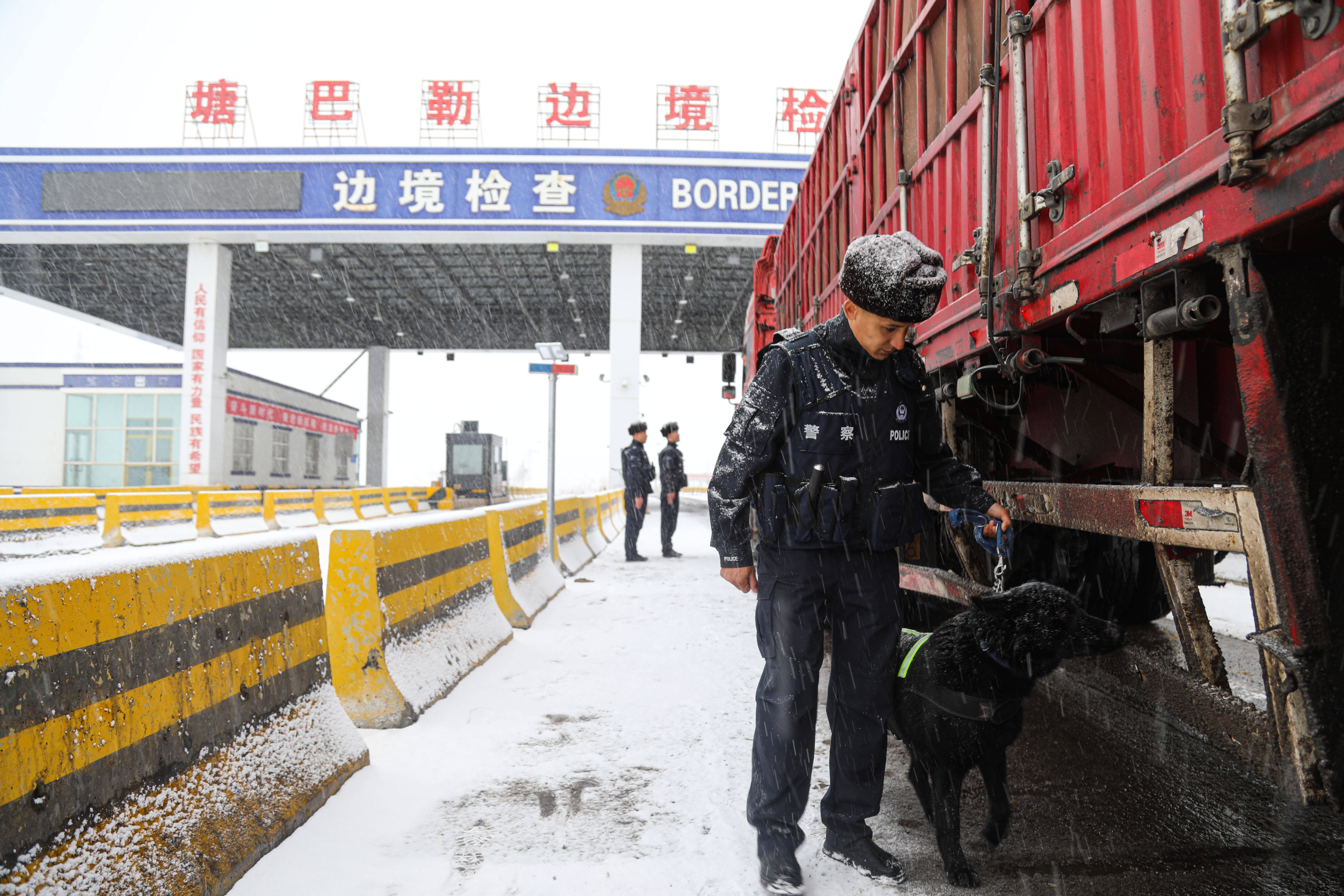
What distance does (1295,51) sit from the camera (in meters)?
1.46

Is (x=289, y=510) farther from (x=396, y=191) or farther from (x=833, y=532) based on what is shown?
(x=833, y=532)

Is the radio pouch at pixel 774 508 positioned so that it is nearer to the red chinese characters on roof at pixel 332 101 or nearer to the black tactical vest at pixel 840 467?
the black tactical vest at pixel 840 467

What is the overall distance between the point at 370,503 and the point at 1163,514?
22.2m

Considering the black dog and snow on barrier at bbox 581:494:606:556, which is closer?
the black dog

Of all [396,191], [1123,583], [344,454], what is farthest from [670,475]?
[344,454]

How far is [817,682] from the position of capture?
83.7 inches

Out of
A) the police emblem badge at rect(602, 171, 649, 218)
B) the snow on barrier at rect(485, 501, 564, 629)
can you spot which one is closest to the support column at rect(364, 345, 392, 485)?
the police emblem badge at rect(602, 171, 649, 218)

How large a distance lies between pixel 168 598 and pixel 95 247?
88.6 feet

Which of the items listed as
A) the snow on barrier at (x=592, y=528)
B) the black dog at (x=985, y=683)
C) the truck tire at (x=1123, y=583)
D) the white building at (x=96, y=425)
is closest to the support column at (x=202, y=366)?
the white building at (x=96, y=425)

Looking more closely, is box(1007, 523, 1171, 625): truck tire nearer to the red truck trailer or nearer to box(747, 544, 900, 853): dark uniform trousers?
the red truck trailer

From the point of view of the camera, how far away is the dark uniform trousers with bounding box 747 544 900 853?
6.89ft

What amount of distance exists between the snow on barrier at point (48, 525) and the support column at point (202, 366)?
9.33 m

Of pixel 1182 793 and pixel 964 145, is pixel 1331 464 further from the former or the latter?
pixel 964 145

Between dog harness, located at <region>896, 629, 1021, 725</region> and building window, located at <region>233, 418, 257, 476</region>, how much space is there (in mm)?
29305
